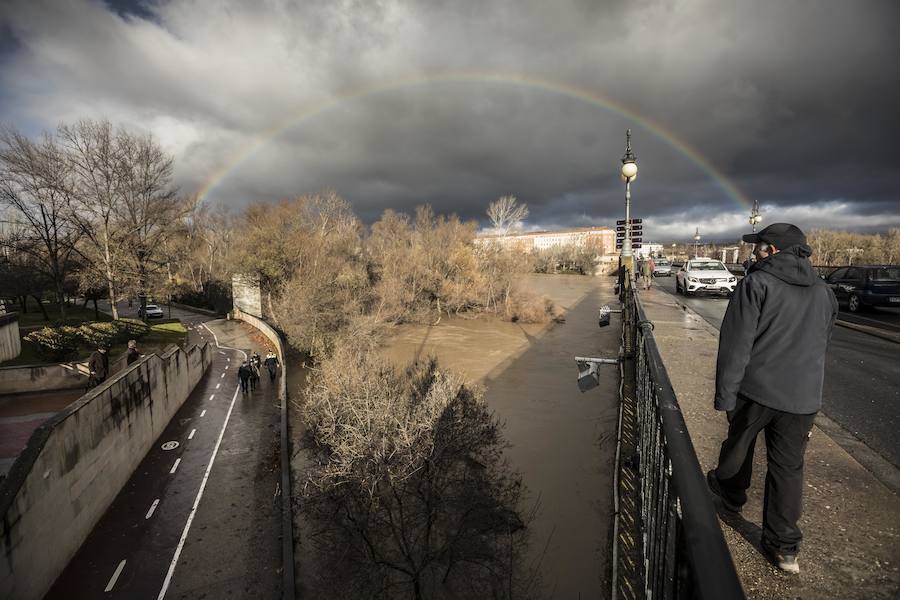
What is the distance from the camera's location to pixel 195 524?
12.0 metres

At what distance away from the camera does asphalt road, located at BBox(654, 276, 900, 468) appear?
201 inches

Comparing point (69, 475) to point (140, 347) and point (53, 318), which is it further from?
point (53, 318)

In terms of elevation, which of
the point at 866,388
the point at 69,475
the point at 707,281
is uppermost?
the point at 707,281

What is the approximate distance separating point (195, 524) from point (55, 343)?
13750mm

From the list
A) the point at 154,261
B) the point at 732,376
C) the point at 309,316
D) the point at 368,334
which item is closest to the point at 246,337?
the point at 154,261

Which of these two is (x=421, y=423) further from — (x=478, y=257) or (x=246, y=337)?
(x=478, y=257)

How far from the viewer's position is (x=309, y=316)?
2767 cm

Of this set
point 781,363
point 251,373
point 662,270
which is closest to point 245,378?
point 251,373

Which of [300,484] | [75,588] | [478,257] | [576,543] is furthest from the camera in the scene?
[478,257]

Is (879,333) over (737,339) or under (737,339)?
under

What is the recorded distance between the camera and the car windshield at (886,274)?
14783 mm

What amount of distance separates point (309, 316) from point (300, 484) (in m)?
15.4

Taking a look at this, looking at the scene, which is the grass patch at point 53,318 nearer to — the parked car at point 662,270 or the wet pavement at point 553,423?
the wet pavement at point 553,423

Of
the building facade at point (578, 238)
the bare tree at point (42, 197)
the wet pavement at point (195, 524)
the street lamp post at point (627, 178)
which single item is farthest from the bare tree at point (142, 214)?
the building facade at point (578, 238)
